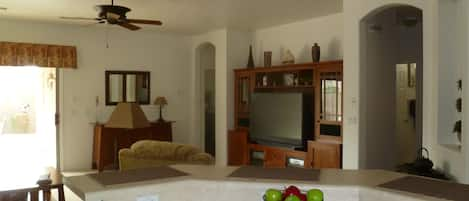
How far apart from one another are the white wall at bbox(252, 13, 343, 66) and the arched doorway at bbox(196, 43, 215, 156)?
1.40 meters

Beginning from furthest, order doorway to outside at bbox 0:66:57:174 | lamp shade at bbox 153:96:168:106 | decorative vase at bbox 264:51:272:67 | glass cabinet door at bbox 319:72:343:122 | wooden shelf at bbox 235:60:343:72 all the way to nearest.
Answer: doorway to outside at bbox 0:66:57:174
lamp shade at bbox 153:96:168:106
decorative vase at bbox 264:51:272:67
wooden shelf at bbox 235:60:343:72
glass cabinet door at bbox 319:72:343:122

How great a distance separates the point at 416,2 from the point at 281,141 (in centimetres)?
304

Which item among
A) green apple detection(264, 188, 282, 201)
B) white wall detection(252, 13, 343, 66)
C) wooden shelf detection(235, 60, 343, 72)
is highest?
white wall detection(252, 13, 343, 66)

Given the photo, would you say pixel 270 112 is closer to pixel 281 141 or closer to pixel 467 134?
pixel 281 141

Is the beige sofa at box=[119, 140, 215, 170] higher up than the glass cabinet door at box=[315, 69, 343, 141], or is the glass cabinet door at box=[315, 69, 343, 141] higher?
the glass cabinet door at box=[315, 69, 343, 141]

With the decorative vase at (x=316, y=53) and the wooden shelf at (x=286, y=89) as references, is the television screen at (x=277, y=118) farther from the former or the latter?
the decorative vase at (x=316, y=53)

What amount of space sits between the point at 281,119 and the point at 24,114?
22.2 ft

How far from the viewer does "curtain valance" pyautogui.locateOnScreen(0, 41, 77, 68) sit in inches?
259

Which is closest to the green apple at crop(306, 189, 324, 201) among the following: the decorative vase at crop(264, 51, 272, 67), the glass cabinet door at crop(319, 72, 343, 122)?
the glass cabinet door at crop(319, 72, 343, 122)

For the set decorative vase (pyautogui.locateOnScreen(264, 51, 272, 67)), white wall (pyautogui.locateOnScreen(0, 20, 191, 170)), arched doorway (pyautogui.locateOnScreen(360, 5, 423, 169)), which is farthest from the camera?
white wall (pyautogui.locateOnScreen(0, 20, 191, 170))

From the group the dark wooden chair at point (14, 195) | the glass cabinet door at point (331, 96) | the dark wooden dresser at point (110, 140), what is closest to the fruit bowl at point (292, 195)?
the dark wooden chair at point (14, 195)

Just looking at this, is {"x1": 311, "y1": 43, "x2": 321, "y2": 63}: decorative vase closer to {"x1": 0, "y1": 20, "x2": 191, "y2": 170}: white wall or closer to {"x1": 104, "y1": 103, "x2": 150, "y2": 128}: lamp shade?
{"x1": 104, "y1": 103, "x2": 150, "y2": 128}: lamp shade

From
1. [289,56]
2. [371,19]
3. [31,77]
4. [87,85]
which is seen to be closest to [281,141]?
[289,56]

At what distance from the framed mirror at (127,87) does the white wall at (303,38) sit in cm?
216
